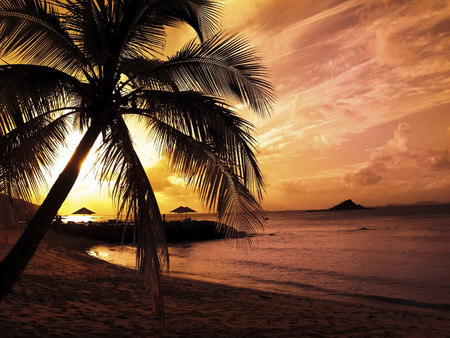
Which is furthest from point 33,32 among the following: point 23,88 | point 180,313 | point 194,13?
point 180,313

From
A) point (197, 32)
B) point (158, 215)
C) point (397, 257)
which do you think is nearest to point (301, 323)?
point (158, 215)

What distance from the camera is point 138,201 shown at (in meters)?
4.48

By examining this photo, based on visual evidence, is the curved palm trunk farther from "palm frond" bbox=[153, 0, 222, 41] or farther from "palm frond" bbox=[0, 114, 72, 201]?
"palm frond" bbox=[153, 0, 222, 41]

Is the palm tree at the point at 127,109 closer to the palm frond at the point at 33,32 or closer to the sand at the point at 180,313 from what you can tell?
the palm frond at the point at 33,32

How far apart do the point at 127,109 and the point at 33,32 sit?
1.86 meters

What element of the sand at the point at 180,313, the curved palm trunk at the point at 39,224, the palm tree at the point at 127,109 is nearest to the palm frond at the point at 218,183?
the palm tree at the point at 127,109

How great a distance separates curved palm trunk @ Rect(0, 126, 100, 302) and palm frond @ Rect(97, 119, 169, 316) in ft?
0.90

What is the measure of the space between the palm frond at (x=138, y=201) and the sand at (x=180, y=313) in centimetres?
178

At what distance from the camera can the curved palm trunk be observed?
4.14m

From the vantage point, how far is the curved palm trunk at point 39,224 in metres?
4.14

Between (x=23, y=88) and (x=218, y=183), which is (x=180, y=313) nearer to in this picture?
(x=218, y=183)

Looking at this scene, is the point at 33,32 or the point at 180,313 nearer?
the point at 33,32

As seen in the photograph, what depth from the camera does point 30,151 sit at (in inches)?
208

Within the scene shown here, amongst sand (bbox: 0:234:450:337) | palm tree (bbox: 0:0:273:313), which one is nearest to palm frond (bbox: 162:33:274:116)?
palm tree (bbox: 0:0:273:313)
